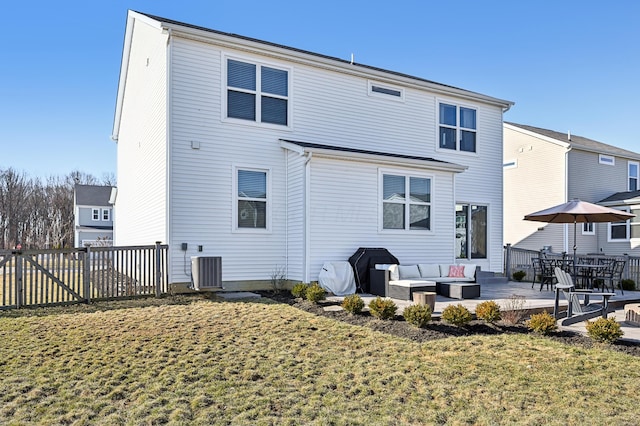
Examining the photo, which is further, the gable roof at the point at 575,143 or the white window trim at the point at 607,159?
the white window trim at the point at 607,159

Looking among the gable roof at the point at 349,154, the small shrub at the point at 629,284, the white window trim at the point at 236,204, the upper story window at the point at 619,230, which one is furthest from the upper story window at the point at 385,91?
the upper story window at the point at 619,230

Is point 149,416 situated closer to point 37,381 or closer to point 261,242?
point 37,381

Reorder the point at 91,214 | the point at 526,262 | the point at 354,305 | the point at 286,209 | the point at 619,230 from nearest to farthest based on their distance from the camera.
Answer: the point at 354,305 < the point at 286,209 < the point at 526,262 < the point at 619,230 < the point at 91,214

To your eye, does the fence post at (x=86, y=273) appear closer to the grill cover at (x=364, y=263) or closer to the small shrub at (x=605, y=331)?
the grill cover at (x=364, y=263)

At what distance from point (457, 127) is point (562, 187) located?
28.0ft

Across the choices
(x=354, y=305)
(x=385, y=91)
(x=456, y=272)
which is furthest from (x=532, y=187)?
(x=354, y=305)

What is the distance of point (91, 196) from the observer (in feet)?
138

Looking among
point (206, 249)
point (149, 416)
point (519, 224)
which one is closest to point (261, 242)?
point (206, 249)

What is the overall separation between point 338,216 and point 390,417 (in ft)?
25.1

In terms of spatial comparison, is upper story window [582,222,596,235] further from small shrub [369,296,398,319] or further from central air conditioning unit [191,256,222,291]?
central air conditioning unit [191,256,222,291]

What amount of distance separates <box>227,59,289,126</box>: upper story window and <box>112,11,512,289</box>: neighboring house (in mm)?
29

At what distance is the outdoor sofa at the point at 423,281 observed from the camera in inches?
386

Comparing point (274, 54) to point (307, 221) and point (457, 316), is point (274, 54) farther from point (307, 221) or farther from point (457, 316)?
point (457, 316)

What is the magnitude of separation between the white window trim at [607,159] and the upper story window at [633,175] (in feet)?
4.92
